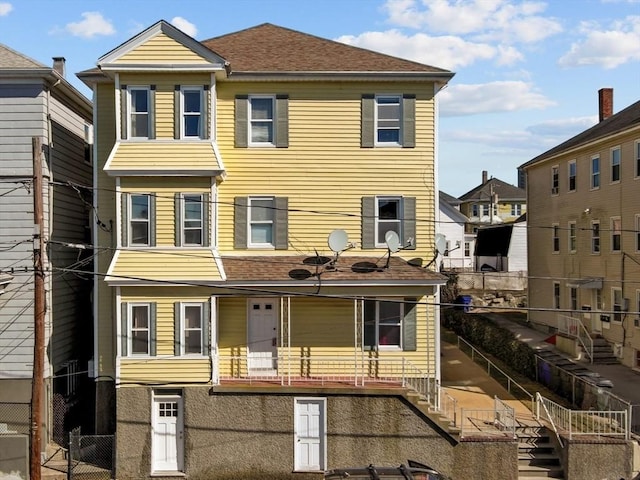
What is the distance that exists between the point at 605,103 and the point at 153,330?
29.9 metres

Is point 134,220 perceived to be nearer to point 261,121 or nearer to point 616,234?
point 261,121

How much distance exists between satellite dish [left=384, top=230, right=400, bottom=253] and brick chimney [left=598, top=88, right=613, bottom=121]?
2361 centimetres

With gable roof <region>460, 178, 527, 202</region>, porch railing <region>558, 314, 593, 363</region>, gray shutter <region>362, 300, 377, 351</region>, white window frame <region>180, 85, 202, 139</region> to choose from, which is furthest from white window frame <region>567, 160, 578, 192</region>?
gable roof <region>460, 178, 527, 202</region>

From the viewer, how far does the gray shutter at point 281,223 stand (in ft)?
68.0

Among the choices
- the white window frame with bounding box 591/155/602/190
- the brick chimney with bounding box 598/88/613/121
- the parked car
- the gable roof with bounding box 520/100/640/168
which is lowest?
the parked car

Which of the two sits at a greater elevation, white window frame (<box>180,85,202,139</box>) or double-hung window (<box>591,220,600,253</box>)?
white window frame (<box>180,85,202,139</box>)

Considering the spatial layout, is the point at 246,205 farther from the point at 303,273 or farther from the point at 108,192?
the point at 108,192

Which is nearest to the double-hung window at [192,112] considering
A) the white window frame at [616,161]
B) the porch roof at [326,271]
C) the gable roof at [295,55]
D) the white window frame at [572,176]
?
the gable roof at [295,55]

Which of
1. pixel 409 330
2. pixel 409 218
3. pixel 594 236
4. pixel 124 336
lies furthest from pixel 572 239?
pixel 124 336

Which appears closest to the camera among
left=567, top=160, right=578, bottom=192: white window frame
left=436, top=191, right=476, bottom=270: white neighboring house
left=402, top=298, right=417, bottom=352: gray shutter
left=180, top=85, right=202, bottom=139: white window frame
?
left=180, top=85, right=202, bottom=139: white window frame

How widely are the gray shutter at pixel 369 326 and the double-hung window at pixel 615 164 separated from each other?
47.2 ft

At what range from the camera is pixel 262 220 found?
20.9 metres

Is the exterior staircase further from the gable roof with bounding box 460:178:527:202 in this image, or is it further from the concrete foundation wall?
the gable roof with bounding box 460:178:527:202

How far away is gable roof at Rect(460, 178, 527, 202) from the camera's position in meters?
72.2
